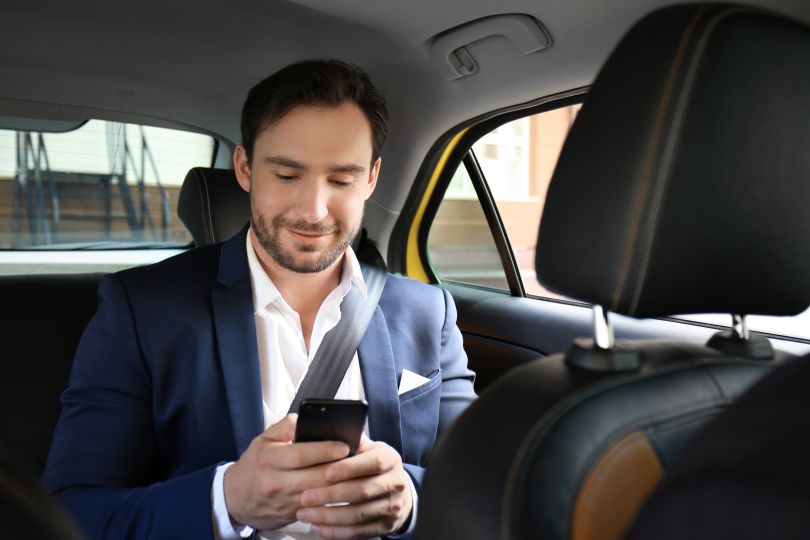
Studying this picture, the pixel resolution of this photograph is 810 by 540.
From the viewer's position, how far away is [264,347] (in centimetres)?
143

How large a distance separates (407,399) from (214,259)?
0.47m

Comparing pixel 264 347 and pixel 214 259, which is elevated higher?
pixel 214 259

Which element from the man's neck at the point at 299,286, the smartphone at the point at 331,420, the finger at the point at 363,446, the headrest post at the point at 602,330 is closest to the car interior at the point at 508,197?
the headrest post at the point at 602,330

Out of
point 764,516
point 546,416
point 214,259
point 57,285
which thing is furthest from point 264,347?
point 764,516

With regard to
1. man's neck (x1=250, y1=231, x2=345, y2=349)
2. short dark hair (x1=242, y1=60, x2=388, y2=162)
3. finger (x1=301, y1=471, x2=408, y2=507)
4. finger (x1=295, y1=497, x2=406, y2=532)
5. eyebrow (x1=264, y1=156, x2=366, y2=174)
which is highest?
short dark hair (x1=242, y1=60, x2=388, y2=162)

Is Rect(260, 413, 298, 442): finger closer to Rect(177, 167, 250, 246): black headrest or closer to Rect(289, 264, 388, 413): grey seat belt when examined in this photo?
Rect(289, 264, 388, 413): grey seat belt

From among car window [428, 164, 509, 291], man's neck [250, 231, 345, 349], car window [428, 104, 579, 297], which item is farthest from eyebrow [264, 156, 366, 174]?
car window [428, 164, 509, 291]

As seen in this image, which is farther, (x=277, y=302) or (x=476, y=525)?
(x=277, y=302)

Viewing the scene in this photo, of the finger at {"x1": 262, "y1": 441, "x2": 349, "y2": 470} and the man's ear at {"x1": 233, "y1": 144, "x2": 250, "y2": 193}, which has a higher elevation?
the man's ear at {"x1": 233, "y1": 144, "x2": 250, "y2": 193}

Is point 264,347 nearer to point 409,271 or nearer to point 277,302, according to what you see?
point 277,302

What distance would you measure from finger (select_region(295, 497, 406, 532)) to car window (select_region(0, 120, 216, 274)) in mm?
1753

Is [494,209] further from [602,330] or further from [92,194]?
[602,330]

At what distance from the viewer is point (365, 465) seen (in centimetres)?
112

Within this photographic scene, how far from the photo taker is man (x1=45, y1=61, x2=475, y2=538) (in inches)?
44.7
